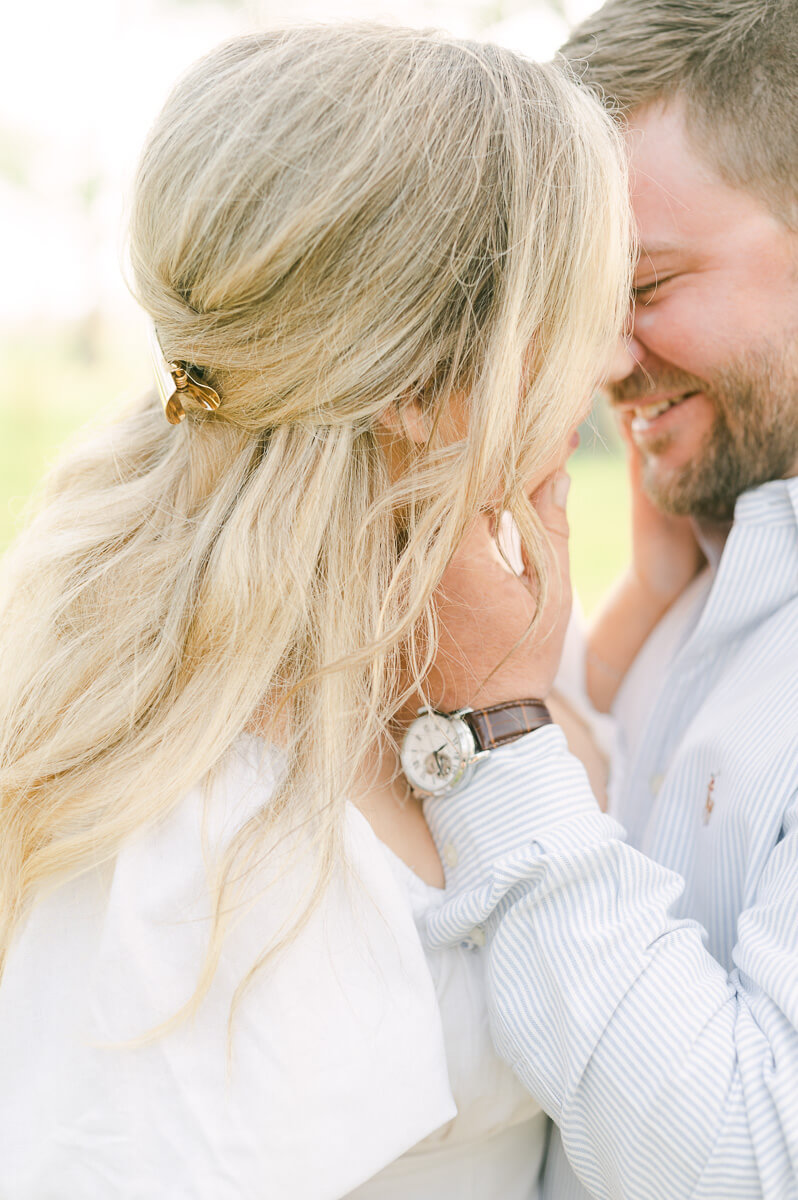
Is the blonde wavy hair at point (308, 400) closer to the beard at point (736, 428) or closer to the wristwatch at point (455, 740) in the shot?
the wristwatch at point (455, 740)

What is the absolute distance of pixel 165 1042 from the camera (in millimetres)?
1074

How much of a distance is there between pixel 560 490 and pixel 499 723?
1.15 feet

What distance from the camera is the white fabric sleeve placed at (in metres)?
1.06

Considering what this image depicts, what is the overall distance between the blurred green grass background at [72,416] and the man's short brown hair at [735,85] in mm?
6996

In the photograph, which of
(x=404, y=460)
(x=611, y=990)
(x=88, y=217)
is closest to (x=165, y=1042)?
(x=611, y=990)

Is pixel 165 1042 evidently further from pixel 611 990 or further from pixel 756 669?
pixel 756 669

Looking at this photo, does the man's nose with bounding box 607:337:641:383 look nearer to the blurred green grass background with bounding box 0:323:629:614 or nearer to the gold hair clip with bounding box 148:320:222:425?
the gold hair clip with bounding box 148:320:222:425

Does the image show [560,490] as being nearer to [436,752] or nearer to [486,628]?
[486,628]

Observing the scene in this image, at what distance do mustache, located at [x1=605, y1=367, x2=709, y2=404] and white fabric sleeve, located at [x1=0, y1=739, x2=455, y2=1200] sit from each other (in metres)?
1.05

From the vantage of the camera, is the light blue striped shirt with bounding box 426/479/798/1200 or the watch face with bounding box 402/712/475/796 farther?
the watch face with bounding box 402/712/475/796

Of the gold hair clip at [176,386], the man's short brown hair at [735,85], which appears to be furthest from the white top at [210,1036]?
the man's short brown hair at [735,85]

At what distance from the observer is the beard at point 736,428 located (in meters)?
1.66

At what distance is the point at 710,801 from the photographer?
1.44 metres

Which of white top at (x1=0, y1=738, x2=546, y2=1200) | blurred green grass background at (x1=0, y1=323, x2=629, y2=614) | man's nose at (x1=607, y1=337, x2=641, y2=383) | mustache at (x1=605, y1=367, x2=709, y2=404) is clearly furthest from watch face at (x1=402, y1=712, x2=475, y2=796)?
blurred green grass background at (x1=0, y1=323, x2=629, y2=614)
